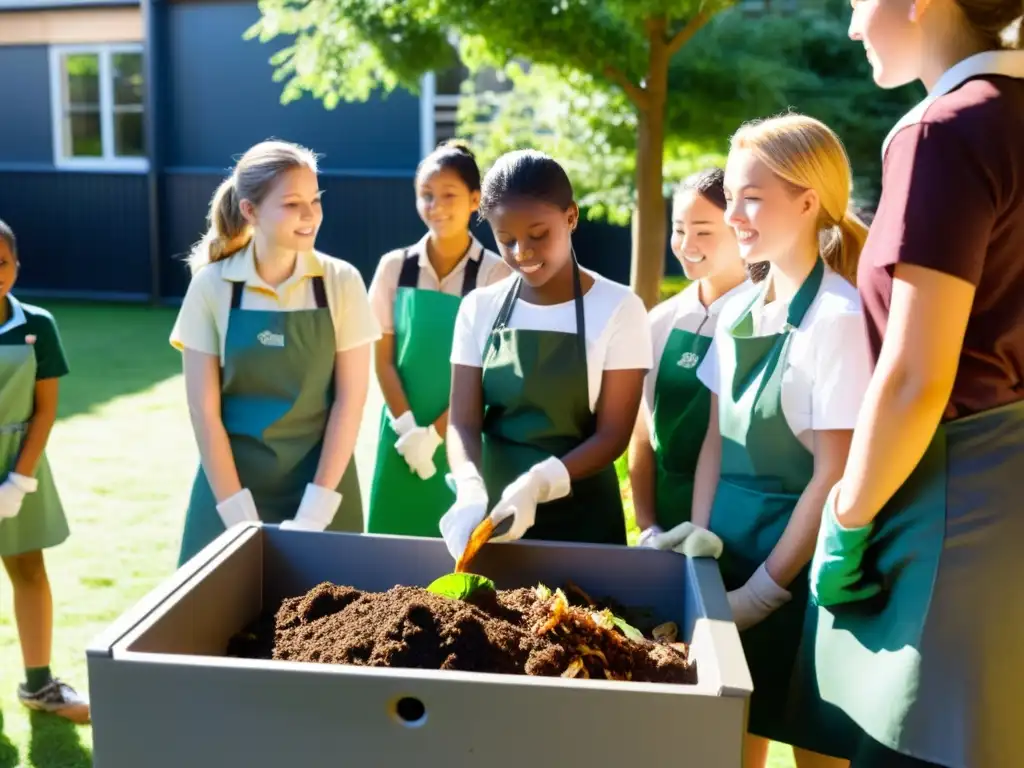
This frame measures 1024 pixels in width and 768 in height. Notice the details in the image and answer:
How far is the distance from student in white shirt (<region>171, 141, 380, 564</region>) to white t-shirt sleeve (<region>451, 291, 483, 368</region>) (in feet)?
1.52

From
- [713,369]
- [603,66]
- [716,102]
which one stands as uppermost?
[603,66]

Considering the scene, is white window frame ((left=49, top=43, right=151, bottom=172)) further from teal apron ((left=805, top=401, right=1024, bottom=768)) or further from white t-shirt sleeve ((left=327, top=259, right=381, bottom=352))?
teal apron ((left=805, top=401, right=1024, bottom=768))

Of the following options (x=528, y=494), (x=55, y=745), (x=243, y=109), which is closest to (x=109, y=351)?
(x=243, y=109)

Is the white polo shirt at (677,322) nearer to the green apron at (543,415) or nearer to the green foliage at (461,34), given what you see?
the green apron at (543,415)

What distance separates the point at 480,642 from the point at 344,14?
5.18m

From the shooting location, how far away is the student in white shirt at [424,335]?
3.17 m

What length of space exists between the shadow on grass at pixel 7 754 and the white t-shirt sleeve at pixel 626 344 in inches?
70.8

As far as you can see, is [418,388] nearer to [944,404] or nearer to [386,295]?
[386,295]

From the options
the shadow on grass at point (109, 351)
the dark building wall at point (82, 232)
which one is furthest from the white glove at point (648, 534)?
the dark building wall at point (82, 232)

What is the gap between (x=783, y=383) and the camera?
1.73 metres

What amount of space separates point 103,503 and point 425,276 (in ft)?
8.19

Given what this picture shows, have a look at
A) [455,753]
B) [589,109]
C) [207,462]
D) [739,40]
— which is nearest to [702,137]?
[589,109]

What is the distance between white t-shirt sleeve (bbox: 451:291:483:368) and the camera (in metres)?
2.12

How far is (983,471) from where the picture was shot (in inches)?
51.6
